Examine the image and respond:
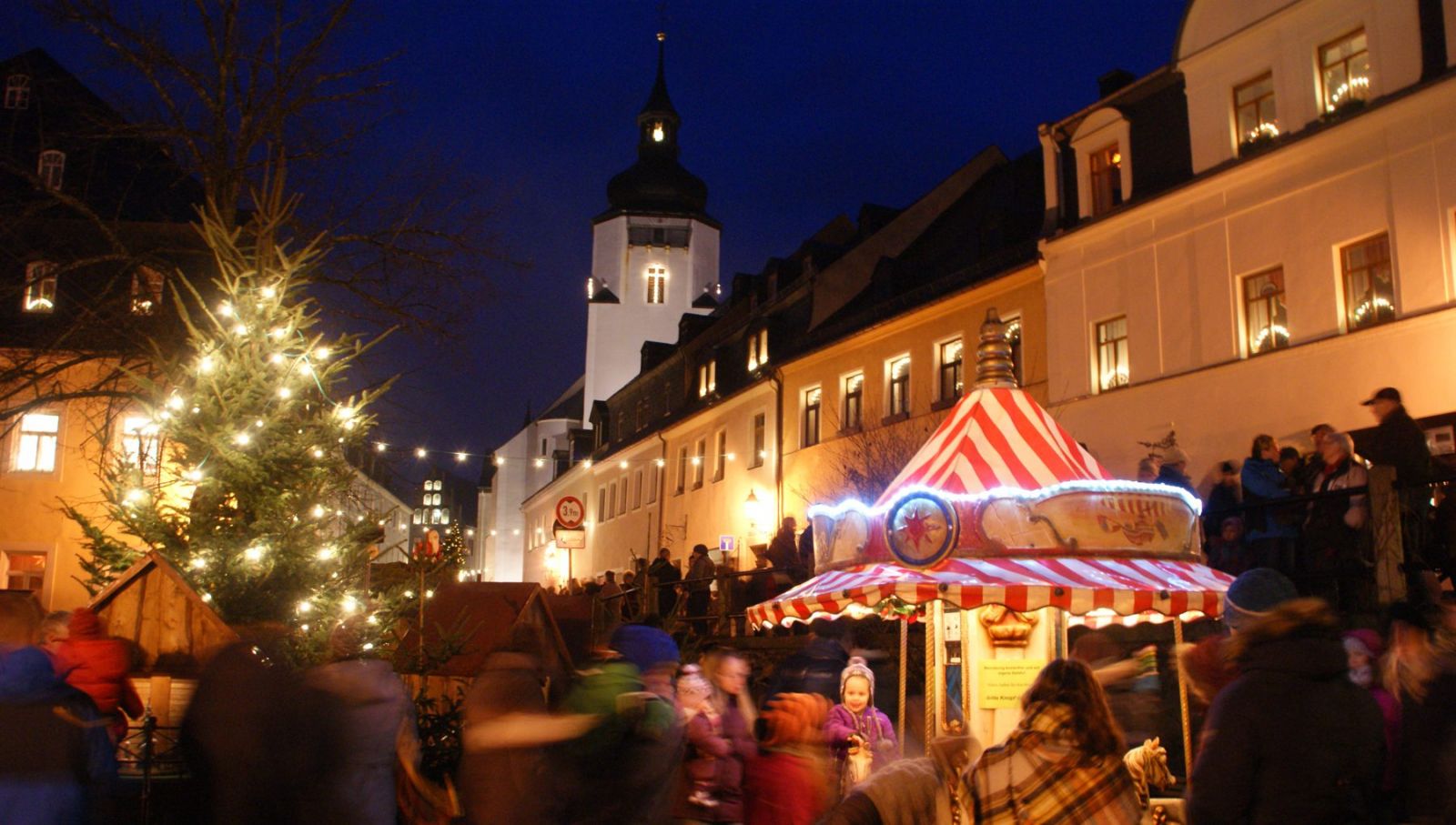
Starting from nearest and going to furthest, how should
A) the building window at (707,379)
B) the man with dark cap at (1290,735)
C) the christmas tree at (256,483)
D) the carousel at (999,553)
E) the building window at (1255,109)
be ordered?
1. the man with dark cap at (1290,735)
2. the carousel at (999,553)
3. the christmas tree at (256,483)
4. the building window at (1255,109)
5. the building window at (707,379)

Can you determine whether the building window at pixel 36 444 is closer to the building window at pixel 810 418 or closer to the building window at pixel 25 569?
the building window at pixel 25 569

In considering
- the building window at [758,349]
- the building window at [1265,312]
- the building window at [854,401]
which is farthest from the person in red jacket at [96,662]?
the building window at [758,349]

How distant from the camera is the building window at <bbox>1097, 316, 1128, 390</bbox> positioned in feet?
68.3

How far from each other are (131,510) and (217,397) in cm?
140

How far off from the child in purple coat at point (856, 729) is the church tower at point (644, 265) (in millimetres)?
51726

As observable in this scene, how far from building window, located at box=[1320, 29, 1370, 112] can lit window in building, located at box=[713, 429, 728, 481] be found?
822 inches

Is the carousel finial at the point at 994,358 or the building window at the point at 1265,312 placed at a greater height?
the building window at the point at 1265,312

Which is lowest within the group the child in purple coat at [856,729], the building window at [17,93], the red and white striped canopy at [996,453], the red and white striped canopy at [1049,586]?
the child in purple coat at [856,729]

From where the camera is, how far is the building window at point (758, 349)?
114 ft

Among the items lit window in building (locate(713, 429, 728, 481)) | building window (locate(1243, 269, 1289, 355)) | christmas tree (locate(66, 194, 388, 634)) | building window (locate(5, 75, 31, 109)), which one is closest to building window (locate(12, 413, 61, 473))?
building window (locate(5, 75, 31, 109))

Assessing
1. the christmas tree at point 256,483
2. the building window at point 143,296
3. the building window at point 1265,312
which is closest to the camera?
the christmas tree at point 256,483

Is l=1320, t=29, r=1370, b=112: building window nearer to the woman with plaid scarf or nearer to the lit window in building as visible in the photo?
Answer: the woman with plaid scarf

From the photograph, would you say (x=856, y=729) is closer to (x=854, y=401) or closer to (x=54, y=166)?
(x=854, y=401)

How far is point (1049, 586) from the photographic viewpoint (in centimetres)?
830
